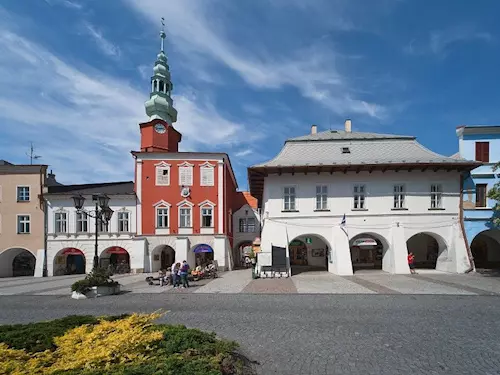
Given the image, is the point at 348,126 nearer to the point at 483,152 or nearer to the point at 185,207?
the point at 483,152

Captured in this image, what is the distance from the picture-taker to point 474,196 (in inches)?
843

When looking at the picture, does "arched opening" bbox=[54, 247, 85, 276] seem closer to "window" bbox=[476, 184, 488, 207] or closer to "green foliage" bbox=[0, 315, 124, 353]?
"green foliage" bbox=[0, 315, 124, 353]

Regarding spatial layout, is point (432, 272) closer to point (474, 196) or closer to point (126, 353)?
point (474, 196)

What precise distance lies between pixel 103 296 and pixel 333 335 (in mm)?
10912

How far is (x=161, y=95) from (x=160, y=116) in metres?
2.62

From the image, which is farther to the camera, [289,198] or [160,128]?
[160,128]

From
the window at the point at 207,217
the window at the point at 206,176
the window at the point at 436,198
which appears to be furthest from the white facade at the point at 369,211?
the window at the point at 206,176

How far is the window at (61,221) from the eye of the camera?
1024 inches

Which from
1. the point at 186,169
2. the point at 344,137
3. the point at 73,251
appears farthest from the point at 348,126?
the point at 73,251

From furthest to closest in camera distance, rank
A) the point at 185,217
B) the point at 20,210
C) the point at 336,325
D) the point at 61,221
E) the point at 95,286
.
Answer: the point at 185,217 < the point at 61,221 < the point at 20,210 < the point at 95,286 < the point at 336,325

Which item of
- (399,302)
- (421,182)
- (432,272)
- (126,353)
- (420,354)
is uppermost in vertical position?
(421,182)

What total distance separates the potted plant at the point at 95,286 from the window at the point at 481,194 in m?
24.3

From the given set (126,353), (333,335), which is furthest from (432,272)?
(126,353)

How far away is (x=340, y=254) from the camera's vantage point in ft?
66.8
